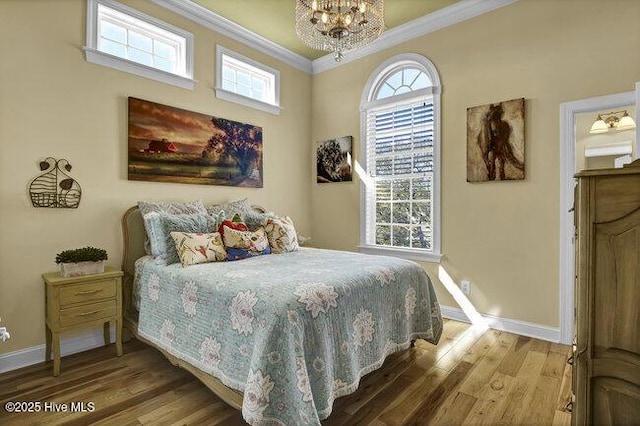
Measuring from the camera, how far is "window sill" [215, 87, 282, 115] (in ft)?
11.8

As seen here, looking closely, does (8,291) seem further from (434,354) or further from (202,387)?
(434,354)

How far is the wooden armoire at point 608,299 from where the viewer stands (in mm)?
1137

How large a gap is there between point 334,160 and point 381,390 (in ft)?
9.66

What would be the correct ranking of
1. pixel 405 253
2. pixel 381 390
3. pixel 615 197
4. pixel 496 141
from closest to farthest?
pixel 615 197 < pixel 381 390 < pixel 496 141 < pixel 405 253

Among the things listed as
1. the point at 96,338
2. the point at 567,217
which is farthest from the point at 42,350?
the point at 567,217

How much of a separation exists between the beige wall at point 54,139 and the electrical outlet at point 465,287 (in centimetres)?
300

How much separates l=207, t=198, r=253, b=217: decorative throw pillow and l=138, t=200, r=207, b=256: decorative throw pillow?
4.3 inches

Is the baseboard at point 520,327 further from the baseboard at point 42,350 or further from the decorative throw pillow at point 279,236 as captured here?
the baseboard at point 42,350

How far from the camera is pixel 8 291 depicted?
2.37m

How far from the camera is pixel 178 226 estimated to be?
2.69 meters

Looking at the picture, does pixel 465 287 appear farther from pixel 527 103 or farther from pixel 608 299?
pixel 608 299

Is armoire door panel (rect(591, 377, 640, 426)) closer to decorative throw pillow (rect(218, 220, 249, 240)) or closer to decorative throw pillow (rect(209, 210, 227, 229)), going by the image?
decorative throw pillow (rect(218, 220, 249, 240))

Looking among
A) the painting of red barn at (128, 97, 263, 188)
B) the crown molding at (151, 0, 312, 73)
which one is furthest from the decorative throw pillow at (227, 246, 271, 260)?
the crown molding at (151, 0, 312, 73)

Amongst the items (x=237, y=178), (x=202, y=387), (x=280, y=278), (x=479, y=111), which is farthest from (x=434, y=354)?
(x=237, y=178)
